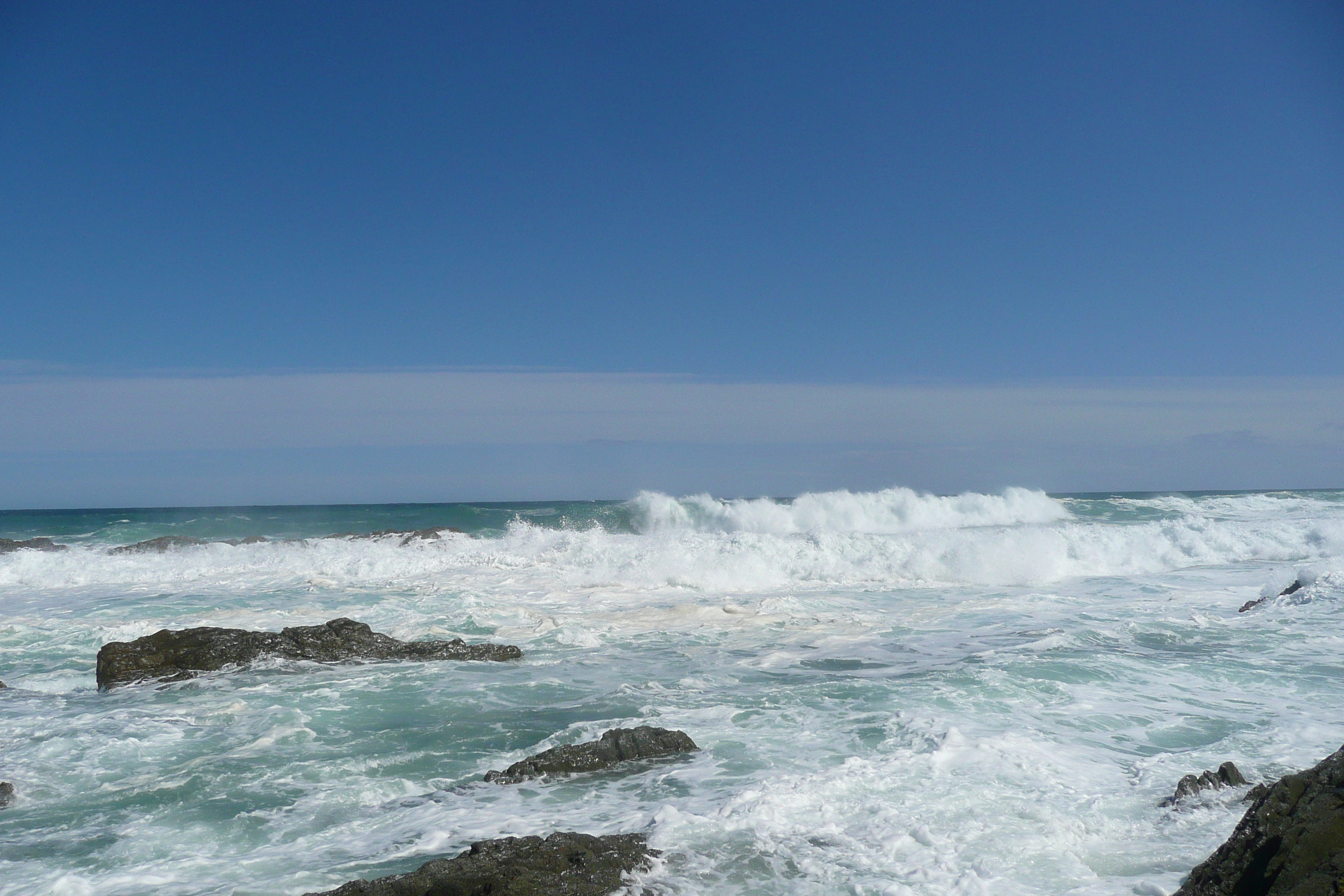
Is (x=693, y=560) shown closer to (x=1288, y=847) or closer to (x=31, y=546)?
(x=1288, y=847)

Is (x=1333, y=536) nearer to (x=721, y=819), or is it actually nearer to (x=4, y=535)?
(x=721, y=819)

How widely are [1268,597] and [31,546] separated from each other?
39.1 m

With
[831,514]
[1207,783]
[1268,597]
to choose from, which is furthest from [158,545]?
[1268,597]

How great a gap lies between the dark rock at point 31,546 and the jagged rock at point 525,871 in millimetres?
30633

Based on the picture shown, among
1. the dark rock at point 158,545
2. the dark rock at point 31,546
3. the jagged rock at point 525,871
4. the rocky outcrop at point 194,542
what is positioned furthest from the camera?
the dark rock at point 31,546

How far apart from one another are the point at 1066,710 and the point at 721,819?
4.80m

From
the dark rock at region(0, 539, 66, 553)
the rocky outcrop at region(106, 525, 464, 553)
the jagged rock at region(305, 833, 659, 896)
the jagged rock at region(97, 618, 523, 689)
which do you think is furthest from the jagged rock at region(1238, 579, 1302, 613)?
the dark rock at region(0, 539, 66, 553)

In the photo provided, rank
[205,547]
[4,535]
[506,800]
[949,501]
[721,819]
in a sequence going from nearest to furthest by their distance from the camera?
[721,819], [506,800], [205,547], [949,501], [4,535]

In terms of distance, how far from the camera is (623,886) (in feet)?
15.1

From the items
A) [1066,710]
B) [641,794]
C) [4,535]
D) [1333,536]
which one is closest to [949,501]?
[1333,536]

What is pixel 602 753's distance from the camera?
7.01 metres

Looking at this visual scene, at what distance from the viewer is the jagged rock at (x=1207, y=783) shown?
231 inches

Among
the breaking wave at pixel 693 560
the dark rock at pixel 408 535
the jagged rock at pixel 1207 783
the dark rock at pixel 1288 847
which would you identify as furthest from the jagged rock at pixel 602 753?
the dark rock at pixel 408 535

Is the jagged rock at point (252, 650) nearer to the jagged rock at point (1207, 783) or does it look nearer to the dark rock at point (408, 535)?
the jagged rock at point (1207, 783)
